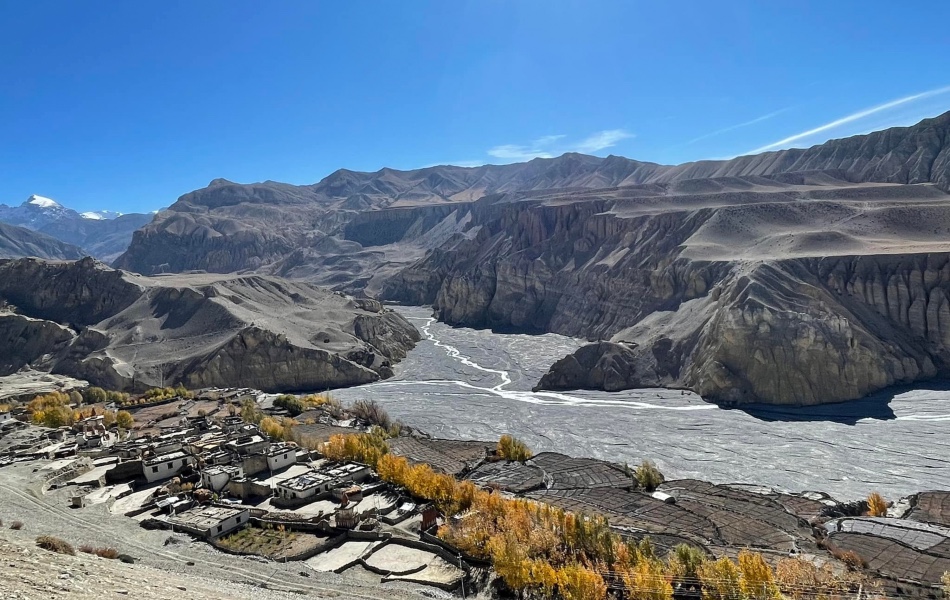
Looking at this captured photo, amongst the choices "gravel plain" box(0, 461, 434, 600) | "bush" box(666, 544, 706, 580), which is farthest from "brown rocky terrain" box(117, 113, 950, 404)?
"gravel plain" box(0, 461, 434, 600)

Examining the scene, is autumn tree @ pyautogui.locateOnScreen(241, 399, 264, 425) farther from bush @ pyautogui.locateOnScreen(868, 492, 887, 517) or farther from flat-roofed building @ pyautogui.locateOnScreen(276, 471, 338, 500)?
bush @ pyautogui.locateOnScreen(868, 492, 887, 517)

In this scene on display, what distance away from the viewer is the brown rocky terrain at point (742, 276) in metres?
67.5

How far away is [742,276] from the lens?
7744 cm

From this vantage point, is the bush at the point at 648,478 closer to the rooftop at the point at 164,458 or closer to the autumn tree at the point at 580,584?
the autumn tree at the point at 580,584

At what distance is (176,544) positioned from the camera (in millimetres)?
29859

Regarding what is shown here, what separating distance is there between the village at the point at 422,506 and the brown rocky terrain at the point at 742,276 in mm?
28715

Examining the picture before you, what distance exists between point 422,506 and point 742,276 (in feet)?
188

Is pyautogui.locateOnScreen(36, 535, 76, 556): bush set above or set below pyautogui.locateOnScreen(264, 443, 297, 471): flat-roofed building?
above

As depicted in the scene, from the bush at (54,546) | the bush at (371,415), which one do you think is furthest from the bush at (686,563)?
the bush at (371,415)

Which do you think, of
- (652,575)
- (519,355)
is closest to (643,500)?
(652,575)

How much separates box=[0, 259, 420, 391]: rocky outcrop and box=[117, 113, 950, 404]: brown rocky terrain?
30.7 meters

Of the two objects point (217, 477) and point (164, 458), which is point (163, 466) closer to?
point (164, 458)

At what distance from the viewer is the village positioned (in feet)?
92.5

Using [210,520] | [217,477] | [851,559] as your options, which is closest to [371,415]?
[217,477]
